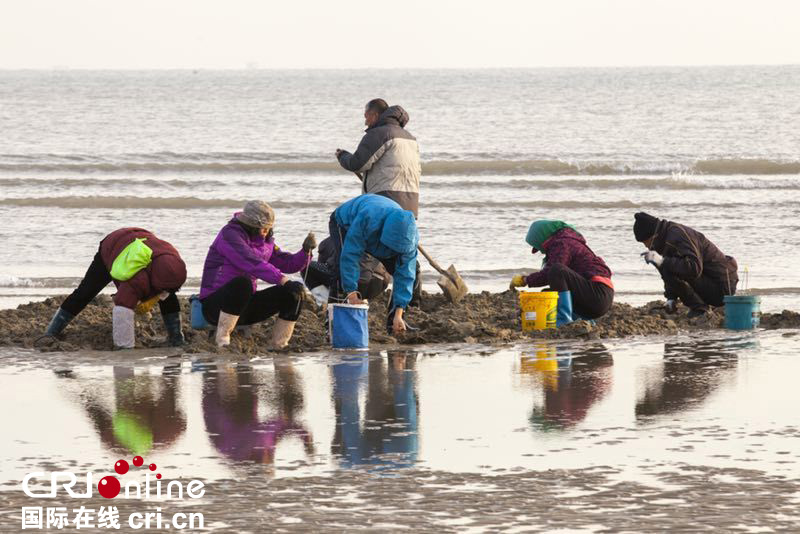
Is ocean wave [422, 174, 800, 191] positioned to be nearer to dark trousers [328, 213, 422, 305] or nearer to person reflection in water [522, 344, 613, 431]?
dark trousers [328, 213, 422, 305]

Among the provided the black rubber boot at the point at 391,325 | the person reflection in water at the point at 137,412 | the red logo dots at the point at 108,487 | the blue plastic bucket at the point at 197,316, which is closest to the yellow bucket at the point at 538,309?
the black rubber boot at the point at 391,325

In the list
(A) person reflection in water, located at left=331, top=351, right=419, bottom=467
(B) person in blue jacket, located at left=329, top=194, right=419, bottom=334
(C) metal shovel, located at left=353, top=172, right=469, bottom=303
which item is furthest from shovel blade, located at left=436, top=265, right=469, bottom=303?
(A) person reflection in water, located at left=331, top=351, right=419, bottom=467

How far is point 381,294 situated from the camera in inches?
512

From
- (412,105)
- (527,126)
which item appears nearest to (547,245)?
(527,126)

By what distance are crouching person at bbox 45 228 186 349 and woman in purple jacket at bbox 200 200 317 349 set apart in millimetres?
262

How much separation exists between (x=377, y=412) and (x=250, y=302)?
2.60m

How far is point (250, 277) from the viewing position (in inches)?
420

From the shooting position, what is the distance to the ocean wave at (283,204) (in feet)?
87.5

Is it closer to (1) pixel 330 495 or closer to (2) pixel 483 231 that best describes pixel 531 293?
(1) pixel 330 495

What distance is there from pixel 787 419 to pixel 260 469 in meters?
3.01

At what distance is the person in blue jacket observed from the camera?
10.8 m

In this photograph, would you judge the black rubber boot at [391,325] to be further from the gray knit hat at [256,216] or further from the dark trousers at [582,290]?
the gray knit hat at [256,216]

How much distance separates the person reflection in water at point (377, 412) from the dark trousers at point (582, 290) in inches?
57.4

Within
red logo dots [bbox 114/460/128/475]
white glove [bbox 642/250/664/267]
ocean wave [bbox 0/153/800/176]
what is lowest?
red logo dots [bbox 114/460/128/475]
